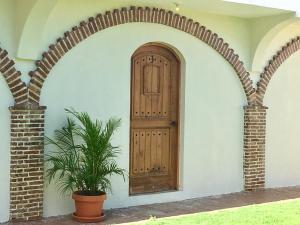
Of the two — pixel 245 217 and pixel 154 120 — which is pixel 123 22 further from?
pixel 245 217

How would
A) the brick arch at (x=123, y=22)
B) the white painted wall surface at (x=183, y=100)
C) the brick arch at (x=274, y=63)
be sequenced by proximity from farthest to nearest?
the brick arch at (x=274, y=63) → the white painted wall surface at (x=183, y=100) → the brick arch at (x=123, y=22)

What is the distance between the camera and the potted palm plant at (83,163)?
27.2 feet

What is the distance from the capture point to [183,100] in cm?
1027

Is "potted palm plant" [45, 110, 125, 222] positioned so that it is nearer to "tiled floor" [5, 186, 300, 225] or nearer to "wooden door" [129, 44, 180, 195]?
"tiled floor" [5, 186, 300, 225]

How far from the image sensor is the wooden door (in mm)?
9781

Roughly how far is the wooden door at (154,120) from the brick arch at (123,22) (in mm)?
583

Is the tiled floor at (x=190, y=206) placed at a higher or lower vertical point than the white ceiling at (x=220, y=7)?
lower

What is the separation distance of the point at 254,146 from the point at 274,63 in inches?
71.7

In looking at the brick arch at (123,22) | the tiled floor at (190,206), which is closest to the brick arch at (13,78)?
the brick arch at (123,22)

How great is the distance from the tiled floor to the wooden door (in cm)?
56

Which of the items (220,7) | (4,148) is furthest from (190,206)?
(220,7)

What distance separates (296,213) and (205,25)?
3.88 m

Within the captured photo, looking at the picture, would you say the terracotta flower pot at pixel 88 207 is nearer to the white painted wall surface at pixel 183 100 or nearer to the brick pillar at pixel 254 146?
the white painted wall surface at pixel 183 100

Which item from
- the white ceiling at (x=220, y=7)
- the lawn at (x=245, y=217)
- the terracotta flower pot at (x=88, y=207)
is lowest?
the lawn at (x=245, y=217)
